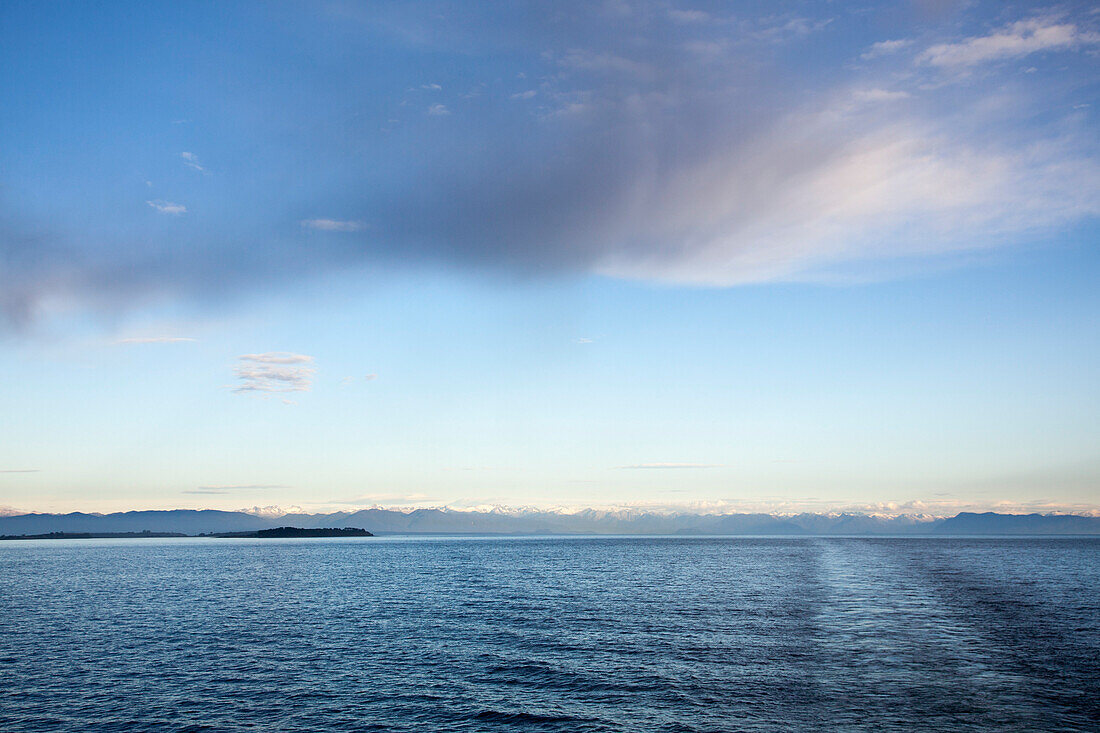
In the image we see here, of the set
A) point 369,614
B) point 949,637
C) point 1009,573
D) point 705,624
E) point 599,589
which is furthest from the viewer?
point 1009,573

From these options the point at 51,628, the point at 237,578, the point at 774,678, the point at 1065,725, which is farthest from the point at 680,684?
the point at 237,578

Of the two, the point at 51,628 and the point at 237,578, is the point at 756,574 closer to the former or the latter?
the point at 237,578

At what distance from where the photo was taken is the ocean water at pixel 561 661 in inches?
1326

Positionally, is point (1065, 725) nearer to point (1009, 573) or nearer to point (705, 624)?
point (705, 624)

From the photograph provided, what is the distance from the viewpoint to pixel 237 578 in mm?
122250

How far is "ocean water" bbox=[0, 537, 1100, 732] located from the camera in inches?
1326

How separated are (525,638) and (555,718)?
22169 millimetres

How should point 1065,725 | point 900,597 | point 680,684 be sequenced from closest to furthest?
point 1065,725 → point 680,684 → point 900,597

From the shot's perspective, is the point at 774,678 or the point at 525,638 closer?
the point at 774,678

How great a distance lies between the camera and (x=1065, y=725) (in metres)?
30.6

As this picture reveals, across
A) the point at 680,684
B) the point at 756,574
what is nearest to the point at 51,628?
the point at 680,684

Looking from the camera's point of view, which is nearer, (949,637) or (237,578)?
(949,637)

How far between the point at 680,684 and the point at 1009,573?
358 ft

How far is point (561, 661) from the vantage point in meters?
46.4
